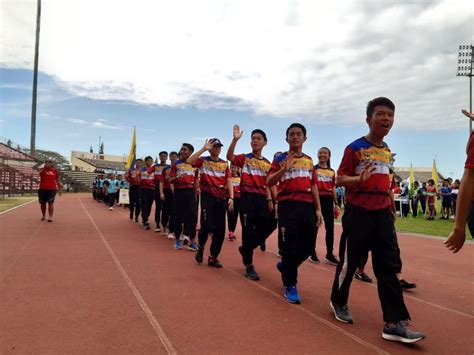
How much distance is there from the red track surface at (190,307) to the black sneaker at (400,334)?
6 cm

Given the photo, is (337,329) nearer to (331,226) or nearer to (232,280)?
(232,280)

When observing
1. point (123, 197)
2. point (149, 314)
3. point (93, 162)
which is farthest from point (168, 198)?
Result: point (93, 162)

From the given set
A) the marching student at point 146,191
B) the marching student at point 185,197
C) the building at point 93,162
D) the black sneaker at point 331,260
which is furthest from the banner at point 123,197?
the building at point 93,162

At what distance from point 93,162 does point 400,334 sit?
231 feet

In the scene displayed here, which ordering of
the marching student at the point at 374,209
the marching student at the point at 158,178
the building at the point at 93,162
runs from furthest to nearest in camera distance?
the building at the point at 93,162, the marching student at the point at 158,178, the marching student at the point at 374,209

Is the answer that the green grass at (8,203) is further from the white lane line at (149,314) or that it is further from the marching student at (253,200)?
the marching student at (253,200)

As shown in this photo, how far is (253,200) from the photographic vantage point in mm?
5438

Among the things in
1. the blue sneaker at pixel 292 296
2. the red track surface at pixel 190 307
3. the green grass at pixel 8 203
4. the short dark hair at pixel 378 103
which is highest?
the short dark hair at pixel 378 103

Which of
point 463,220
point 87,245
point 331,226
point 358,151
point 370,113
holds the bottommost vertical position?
point 87,245

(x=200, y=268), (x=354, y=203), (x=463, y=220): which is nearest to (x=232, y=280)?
(x=200, y=268)

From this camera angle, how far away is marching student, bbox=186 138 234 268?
5930 mm

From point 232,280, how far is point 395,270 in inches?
96.7

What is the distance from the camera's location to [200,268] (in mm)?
5918

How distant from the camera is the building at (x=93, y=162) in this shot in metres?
63.5
